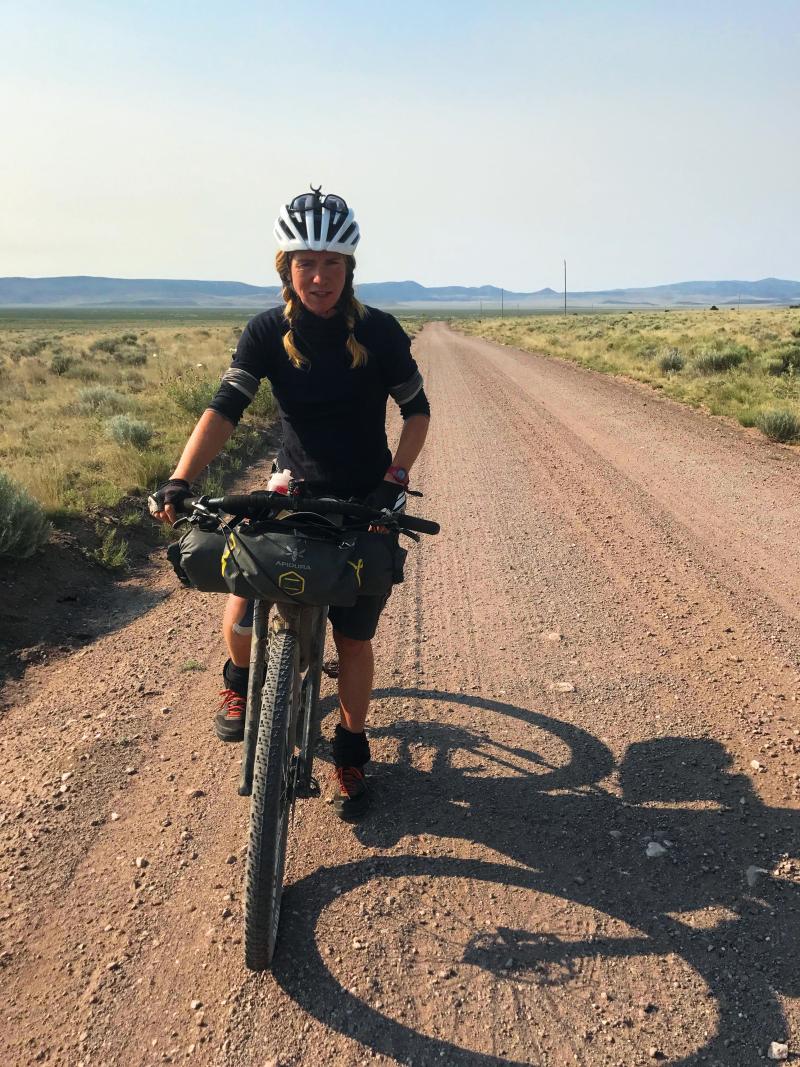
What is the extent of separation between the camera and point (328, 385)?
274 cm

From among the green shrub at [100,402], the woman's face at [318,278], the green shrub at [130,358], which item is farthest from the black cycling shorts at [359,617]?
the green shrub at [130,358]

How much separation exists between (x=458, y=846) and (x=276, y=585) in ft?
4.40

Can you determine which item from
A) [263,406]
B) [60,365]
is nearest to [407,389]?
[263,406]

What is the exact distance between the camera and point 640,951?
7.71ft

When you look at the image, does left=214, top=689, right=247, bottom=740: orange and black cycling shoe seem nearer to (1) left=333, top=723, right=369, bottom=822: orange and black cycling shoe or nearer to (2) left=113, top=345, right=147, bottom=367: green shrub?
(1) left=333, top=723, right=369, bottom=822: orange and black cycling shoe

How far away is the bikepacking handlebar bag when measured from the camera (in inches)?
90.2

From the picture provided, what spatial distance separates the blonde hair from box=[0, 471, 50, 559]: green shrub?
3.39m

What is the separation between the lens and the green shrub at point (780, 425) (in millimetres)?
10305

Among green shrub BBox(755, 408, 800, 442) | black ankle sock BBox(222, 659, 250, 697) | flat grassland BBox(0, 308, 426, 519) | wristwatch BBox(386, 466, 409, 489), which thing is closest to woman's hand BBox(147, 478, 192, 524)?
wristwatch BBox(386, 466, 409, 489)

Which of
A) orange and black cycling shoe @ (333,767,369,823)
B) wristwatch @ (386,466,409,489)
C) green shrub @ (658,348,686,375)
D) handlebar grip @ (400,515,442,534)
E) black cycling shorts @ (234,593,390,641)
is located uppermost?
green shrub @ (658,348,686,375)

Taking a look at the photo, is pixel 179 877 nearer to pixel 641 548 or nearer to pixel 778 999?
pixel 778 999

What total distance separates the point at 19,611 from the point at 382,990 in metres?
3.64

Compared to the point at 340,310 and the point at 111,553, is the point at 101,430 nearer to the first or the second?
the point at 111,553

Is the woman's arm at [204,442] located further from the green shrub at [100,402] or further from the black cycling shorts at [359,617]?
the green shrub at [100,402]
